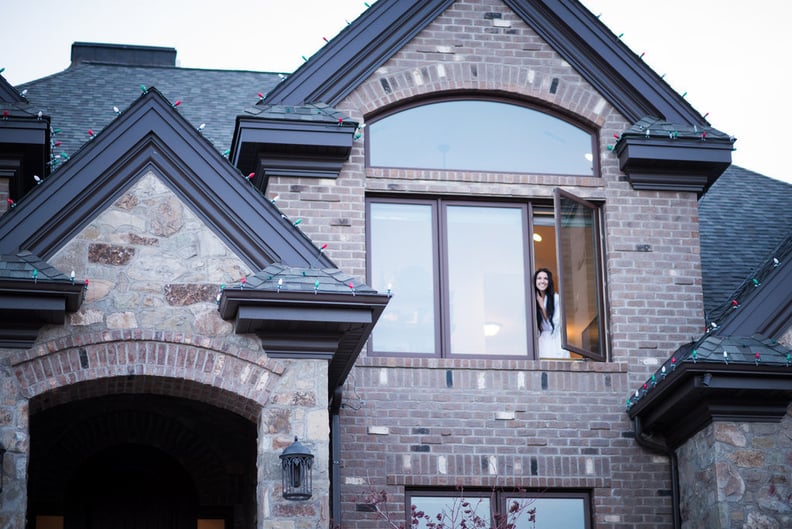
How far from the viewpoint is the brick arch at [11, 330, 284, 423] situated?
11508 mm

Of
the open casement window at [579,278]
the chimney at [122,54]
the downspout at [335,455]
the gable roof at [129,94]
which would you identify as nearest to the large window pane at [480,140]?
the open casement window at [579,278]

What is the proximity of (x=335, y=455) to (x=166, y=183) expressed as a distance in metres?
3.10

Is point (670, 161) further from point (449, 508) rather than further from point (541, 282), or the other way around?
point (449, 508)

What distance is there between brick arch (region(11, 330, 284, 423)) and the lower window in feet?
7.46

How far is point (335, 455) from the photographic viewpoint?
44.2 feet

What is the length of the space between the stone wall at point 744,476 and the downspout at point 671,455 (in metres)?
0.58

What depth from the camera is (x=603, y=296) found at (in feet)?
48.8

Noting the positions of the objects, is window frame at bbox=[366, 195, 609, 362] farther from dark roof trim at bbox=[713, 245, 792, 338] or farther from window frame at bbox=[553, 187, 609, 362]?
dark roof trim at bbox=[713, 245, 792, 338]

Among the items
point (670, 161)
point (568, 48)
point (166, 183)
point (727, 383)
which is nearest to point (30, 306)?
point (166, 183)

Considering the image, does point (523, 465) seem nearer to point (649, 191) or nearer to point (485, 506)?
point (485, 506)

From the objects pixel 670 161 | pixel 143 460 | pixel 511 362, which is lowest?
pixel 143 460

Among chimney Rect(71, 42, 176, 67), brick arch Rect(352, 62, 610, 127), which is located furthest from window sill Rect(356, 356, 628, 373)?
chimney Rect(71, 42, 176, 67)

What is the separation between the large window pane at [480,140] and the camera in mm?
15125

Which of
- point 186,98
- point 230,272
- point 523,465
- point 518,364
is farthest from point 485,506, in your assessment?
point 186,98
